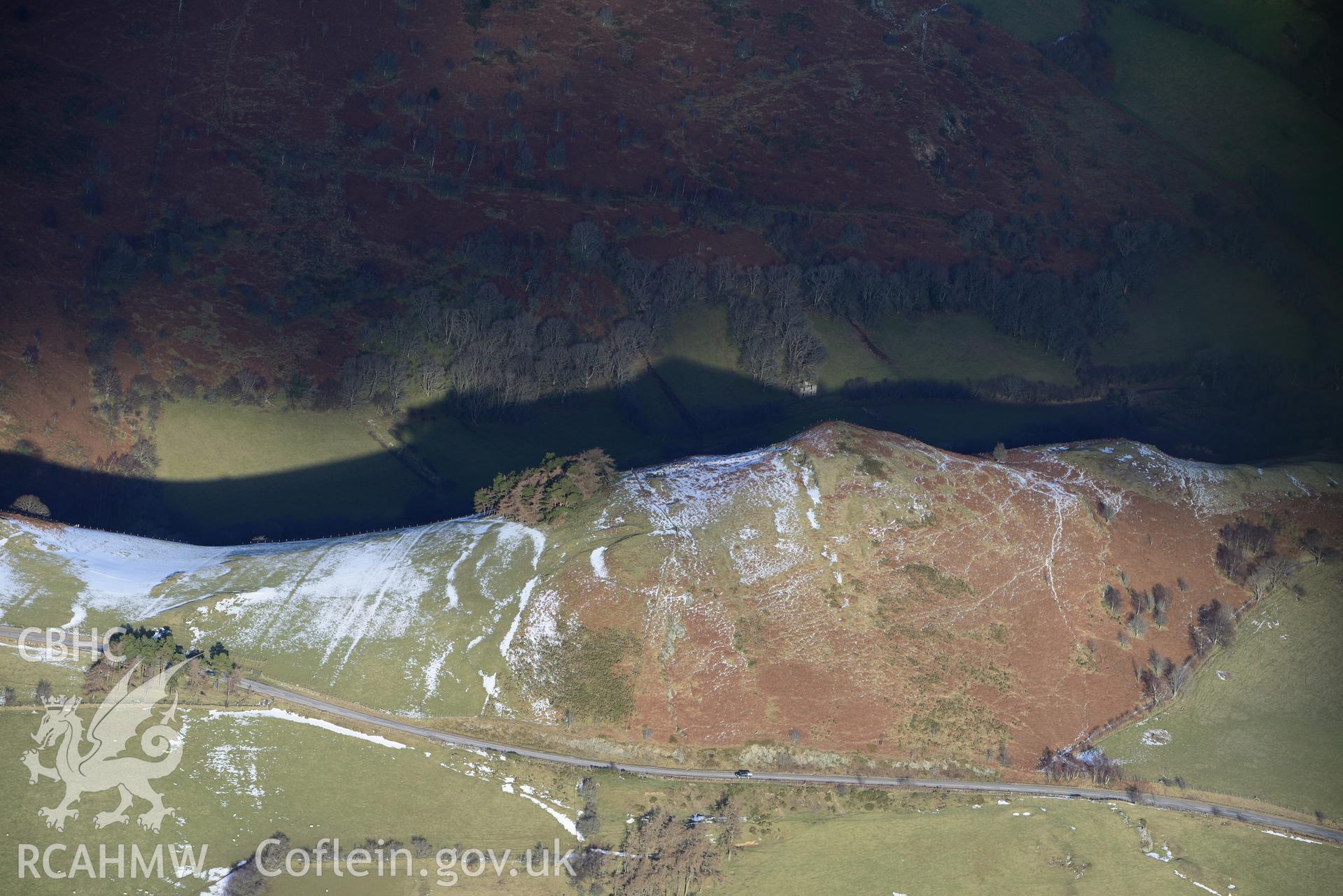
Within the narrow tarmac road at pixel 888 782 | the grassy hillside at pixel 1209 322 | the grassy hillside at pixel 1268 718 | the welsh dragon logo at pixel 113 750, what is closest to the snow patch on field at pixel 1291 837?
the narrow tarmac road at pixel 888 782

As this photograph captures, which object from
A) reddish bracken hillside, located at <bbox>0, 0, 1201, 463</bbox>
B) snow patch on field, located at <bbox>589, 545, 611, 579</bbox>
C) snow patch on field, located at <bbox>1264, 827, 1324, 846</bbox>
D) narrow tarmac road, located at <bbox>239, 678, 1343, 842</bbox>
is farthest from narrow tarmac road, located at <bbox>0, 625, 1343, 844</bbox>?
reddish bracken hillside, located at <bbox>0, 0, 1201, 463</bbox>

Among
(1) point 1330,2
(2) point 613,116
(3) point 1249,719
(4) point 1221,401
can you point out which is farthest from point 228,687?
(1) point 1330,2

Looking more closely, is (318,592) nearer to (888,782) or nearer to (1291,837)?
(888,782)

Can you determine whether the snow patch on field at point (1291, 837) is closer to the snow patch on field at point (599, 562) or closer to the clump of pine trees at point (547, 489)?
the snow patch on field at point (599, 562)

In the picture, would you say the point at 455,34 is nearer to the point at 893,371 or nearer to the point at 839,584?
the point at 893,371

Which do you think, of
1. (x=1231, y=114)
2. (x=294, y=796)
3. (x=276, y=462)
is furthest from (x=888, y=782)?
(x=1231, y=114)

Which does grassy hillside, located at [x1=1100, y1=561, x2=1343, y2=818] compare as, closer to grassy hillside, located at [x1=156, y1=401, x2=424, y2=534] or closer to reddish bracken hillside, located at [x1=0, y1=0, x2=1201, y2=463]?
reddish bracken hillside, located at [x1=0, y1=0, x2=1201, y2=463]
